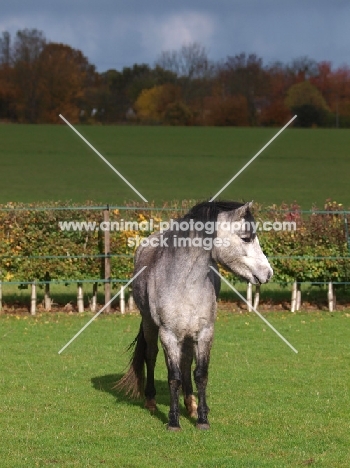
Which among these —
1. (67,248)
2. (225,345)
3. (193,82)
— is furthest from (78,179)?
(193,82)

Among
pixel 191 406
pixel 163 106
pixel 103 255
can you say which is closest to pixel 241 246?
pixel 191 406

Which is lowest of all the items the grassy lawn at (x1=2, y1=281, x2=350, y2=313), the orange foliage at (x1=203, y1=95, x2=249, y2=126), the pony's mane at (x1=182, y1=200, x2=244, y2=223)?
the grassy lawn at (x1=2, y1=281, x2=350, y2=313)

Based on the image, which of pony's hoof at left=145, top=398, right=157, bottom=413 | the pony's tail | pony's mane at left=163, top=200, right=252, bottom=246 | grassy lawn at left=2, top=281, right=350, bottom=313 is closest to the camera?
pony's mane at left=163, top=200, right=252, bottom=246

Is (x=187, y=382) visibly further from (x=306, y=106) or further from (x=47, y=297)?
(x=306, y=106)

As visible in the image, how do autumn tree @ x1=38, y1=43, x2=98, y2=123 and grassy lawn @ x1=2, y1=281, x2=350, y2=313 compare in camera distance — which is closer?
grassy lawn @ x1=2, y1=281, x2=350, y2=313

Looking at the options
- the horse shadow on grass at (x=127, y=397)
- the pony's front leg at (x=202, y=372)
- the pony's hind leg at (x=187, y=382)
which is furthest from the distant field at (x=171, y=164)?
the pony's front leg at (x=202, y=372)

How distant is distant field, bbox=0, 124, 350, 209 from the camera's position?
37844mm

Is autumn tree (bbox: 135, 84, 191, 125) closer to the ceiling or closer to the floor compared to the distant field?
closer to the ceiling

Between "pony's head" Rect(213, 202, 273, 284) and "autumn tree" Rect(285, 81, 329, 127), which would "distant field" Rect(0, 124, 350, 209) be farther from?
"pony's head" Rect(213, 202, 273, 284)

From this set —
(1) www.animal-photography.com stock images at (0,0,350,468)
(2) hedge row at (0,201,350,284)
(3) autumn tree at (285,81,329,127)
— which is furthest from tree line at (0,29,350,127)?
(2) hedge row at (0,201,350,284)

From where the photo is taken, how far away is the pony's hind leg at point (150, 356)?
8.25 metres

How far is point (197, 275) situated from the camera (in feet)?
23.9

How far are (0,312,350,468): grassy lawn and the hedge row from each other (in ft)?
6.70

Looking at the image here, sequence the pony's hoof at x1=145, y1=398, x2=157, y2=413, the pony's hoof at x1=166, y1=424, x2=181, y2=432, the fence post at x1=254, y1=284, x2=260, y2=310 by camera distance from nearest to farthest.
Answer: the pony's hoof at x1=166, y1=424, x2=181, y2=432
the pony's hoof at x1=145, y1=398, x2=157, y2=413
the fence post at x1=254, y1=284, x2=260, y2=310
